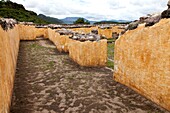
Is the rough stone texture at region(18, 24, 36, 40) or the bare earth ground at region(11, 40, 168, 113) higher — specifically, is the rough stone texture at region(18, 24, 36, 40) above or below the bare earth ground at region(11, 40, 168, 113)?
above

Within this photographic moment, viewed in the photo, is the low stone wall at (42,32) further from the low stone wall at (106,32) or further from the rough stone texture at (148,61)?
the rough stone texture at (148,61)

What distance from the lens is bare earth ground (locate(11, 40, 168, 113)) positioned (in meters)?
5.00

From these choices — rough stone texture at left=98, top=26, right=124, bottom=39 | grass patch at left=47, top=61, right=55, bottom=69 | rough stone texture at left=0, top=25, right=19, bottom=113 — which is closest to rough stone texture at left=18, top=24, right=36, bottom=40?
rough stone texture at left=98, top=26, right=124, bottom=39

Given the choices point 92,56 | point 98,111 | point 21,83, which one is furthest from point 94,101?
point 92,56

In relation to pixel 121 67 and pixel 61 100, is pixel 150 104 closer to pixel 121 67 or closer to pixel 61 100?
pixel 121 67

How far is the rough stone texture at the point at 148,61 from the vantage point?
4.66 m

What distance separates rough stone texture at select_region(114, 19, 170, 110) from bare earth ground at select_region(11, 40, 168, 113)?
0.26 metres

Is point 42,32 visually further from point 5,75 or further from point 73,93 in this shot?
point 5,75

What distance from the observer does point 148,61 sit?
5223 millimetres

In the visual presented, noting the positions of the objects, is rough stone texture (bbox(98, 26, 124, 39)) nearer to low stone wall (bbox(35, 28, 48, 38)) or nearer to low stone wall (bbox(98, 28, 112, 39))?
low stone wall (bbox(98, 28, 112, 39))

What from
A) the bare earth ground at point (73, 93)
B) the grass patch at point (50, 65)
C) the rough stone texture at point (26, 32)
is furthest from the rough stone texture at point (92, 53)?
the rough stone texture at point (26, 32)

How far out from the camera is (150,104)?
5043 millimetres

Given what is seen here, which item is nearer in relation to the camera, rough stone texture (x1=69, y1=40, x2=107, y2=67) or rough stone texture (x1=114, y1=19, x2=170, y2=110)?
rough stone texture (x1=114, y1=19, x2=170, y2=110)

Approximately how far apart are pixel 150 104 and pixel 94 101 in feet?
4.54
